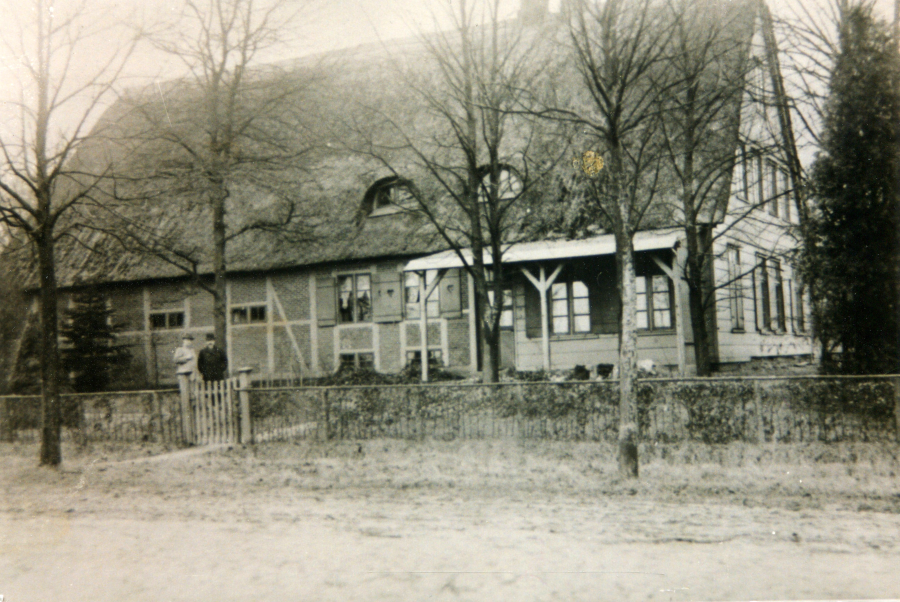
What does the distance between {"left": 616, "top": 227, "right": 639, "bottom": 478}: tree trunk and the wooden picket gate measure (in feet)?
20.4

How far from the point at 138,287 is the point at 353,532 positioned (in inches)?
621

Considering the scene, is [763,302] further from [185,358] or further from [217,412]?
[185,358]

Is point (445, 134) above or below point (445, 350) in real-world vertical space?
above

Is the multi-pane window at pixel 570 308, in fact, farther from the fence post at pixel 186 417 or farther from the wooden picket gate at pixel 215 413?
the fence post at pixel 186 417

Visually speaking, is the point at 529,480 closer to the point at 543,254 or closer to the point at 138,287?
the point at 543,254

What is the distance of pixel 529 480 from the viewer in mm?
8078

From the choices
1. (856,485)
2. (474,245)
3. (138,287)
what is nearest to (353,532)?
(856,485)

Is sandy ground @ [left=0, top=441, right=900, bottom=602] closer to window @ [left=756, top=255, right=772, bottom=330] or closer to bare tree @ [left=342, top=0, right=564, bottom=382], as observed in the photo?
bare tree @ [left=342, top=0, right=564, bottom=382]

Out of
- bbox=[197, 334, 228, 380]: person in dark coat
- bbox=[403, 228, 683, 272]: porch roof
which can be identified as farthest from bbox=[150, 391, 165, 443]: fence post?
bbox=[403, 228, 683, 272]: porch roof

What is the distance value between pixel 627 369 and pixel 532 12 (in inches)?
388

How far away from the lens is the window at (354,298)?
18.5 metres

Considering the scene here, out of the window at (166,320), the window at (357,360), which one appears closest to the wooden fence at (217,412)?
the window at (357,360)

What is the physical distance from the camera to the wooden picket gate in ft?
37.2

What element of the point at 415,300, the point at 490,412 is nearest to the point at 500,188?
the point at 415,300
